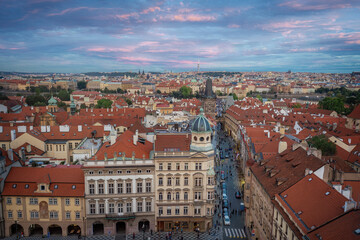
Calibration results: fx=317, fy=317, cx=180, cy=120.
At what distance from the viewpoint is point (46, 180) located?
48.1 metres

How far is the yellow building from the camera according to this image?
1900 inches

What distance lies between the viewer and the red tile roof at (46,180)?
159 feet

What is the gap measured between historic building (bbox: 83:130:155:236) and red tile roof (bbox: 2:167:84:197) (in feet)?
7.68

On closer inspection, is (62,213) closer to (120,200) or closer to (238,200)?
(120,200)

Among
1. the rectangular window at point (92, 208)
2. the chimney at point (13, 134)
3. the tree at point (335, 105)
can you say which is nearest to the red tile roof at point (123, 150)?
the rectangular window at point (92, 208)

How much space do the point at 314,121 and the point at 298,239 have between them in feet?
282

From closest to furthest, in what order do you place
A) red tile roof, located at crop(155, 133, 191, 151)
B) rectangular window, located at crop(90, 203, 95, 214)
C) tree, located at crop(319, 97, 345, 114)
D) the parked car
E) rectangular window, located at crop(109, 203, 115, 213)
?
rectangular window, located at crop(90, 203, 95, 214), rectangular window, located at crop(109, 203, 115, 213), red tile roof, located at crop(155, 133, 191, 151), the parked car, tree, located at crop(319, 97, 345, 114)

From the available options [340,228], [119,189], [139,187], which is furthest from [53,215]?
[340,228]

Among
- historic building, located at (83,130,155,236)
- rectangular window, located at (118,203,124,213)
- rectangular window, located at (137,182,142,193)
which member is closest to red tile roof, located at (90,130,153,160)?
historic building, located at (83,130,155,236)

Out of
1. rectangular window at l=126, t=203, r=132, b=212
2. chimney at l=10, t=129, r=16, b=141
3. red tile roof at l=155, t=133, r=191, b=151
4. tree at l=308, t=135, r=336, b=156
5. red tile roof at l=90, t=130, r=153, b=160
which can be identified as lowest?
rectangular window at l=126, t=203, r=132, b=212

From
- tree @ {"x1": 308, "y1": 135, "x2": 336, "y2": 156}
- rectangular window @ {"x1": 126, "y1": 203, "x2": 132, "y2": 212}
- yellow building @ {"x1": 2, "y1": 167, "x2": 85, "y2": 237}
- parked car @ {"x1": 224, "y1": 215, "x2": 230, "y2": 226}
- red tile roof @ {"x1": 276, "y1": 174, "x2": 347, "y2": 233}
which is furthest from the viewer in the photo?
tree @ {"x1": 308, "y1": 135, "x2": 336, "y2": 156}

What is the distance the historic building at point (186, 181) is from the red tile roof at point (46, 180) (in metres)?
12.6

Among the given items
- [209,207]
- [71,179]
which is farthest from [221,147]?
[71,179]

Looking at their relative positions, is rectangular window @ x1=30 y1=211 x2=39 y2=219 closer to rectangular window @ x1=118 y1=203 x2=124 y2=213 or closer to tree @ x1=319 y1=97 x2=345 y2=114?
rectangular window @ x1=118 y1=203 x2=124 y2=213
